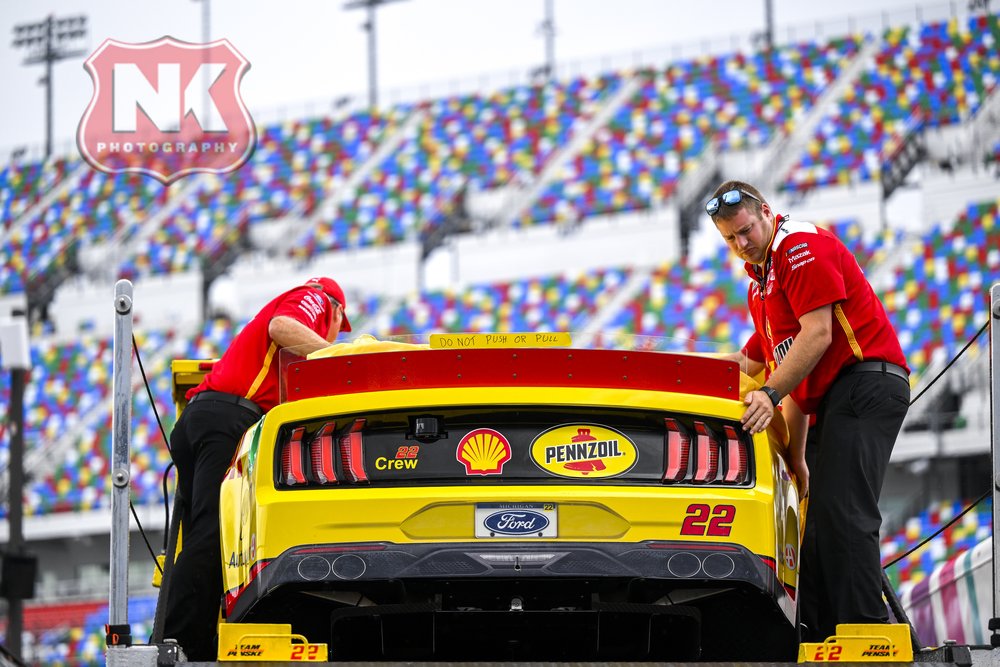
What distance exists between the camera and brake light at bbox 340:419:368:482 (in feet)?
10.4

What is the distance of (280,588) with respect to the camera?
10.1 feet

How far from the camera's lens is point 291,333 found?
4.18 m

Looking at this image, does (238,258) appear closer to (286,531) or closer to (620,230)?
(620,230)

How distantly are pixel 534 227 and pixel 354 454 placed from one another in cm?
2435

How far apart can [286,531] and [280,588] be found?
0.13m

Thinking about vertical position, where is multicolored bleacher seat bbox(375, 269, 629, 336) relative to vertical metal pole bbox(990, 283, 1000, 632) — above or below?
above

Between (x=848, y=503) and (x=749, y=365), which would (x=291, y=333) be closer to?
(x=749, y=365)

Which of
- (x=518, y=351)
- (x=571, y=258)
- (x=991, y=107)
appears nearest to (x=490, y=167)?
(x=571, y=258)

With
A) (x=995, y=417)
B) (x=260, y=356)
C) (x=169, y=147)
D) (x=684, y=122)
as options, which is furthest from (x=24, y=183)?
(x=995, y=417)

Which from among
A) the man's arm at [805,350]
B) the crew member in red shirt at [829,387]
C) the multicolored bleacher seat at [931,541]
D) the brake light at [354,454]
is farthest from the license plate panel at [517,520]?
the multicolored bleacher seat at [931,541]

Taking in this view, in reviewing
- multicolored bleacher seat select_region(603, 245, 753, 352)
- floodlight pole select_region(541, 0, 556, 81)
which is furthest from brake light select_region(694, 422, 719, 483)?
floodlight pole select_region(541, 0, 556, 81)

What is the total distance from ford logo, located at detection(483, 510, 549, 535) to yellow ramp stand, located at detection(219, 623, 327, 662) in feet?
1.53

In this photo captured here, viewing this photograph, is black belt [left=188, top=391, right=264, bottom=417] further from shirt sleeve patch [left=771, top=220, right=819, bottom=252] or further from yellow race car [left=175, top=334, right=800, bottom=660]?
shirt sleeve patch [left=771, top=220, right=819, bottom=252]

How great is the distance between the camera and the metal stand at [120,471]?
2.94 metres
